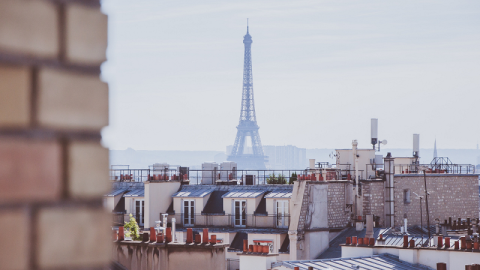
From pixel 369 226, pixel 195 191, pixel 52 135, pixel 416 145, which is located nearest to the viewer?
pixel 52 135

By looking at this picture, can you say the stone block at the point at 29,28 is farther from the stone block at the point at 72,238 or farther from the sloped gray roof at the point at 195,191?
the sloped gray roof at the point at 195,191

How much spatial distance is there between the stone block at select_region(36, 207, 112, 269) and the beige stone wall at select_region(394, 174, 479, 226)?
127ft

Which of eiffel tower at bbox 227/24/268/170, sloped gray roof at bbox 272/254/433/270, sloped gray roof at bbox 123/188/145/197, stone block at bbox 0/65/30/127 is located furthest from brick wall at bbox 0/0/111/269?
eiffel tower at bbox 227/24/268/170

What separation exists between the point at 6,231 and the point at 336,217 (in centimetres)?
3599

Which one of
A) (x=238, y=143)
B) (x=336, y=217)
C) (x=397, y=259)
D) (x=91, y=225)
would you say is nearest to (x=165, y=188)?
(x=336, y=217)

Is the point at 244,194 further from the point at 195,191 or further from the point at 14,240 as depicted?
the point at 14,240

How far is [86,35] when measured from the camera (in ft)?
6.41

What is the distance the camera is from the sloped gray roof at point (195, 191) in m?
39.0

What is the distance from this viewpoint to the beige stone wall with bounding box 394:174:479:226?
1577 inches

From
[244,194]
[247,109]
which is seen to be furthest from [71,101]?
[247,109]

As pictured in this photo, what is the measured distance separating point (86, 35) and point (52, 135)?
11.7 inches

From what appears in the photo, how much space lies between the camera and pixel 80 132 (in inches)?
76.7

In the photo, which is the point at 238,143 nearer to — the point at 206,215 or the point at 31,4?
the point at 206,215

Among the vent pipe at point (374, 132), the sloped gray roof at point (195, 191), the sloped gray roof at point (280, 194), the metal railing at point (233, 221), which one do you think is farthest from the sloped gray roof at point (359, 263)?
the vent pipe at point (374, 132)
